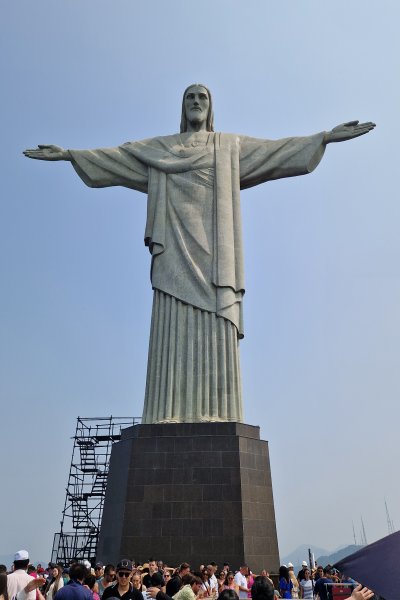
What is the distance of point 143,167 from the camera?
47.0 feet

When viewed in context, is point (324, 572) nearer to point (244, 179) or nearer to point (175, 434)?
point (175, 434)

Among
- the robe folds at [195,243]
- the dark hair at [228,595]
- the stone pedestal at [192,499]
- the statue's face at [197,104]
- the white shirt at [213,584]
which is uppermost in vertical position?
the statue's face at [197,104]

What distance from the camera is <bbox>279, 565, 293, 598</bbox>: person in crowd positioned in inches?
362

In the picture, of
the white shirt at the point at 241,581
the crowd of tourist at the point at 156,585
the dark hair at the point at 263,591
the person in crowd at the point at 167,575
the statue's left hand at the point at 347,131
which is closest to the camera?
the dark hair at the point at 263,591

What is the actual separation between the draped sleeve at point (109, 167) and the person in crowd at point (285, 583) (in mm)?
9207

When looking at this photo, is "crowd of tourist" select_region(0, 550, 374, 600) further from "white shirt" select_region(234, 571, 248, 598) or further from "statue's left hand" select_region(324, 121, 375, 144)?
"statue's left hand" select_region(324, 121, 375, 144)

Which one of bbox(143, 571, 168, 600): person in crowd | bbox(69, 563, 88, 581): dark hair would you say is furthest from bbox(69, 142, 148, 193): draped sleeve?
bbox(69, 563, 88, 581): dark hair

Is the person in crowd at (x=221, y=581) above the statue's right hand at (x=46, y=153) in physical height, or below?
below

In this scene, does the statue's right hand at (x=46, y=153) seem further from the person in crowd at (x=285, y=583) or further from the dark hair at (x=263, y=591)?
the dark hair at (x=263, y=591)

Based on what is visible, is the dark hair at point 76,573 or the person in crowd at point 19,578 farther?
the person in crowd at point 19,578

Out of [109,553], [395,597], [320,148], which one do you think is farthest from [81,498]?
[395,597]

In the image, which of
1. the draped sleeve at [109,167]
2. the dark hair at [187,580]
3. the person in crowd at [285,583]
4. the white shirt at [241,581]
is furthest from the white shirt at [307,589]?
the draped sleeve at [109,167]

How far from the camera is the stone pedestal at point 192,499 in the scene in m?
10.2

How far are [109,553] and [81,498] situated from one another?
43.7 ft
